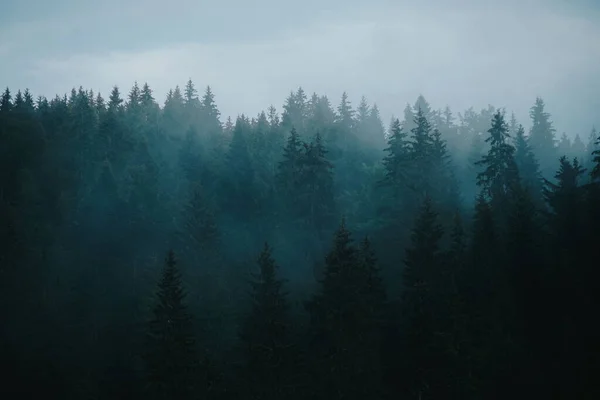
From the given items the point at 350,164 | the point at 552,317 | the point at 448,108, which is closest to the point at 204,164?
the point at 350,164

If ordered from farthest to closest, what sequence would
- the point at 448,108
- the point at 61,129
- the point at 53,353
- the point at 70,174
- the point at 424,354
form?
the point at 448,108 < the point at 61,129 < the point at 70,174 < the point at 53,353 < the point at 424,354

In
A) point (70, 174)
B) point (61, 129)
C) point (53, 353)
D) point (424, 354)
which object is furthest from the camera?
point (61, 129)

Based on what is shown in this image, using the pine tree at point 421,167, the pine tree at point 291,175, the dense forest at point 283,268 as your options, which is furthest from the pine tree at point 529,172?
the pine tree at point 291,175

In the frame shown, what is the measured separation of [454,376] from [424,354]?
99.4 inches

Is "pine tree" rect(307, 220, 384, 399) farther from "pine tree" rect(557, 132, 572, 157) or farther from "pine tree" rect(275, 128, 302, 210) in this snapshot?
"pine tree" rect(557, 132, 572, 157)

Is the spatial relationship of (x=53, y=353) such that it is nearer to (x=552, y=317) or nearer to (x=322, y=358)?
(x=322, y=358)

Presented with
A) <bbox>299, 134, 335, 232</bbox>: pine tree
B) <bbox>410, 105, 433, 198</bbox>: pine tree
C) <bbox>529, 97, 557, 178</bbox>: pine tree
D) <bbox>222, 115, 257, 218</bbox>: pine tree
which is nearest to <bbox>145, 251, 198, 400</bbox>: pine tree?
<bbox>299, 134, 335, 232</bbox>: pine tree

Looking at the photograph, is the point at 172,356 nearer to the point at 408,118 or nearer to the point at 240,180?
the point at 240,180

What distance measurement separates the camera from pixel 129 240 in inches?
2494

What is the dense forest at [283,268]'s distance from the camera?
119 ft

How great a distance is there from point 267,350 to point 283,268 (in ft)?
74.0

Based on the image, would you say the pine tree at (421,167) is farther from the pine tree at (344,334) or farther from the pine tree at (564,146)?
the pine tree at (564,146)

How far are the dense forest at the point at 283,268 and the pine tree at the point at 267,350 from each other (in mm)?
109

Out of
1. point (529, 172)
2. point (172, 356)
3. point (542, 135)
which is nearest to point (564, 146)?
point (542, 135)
